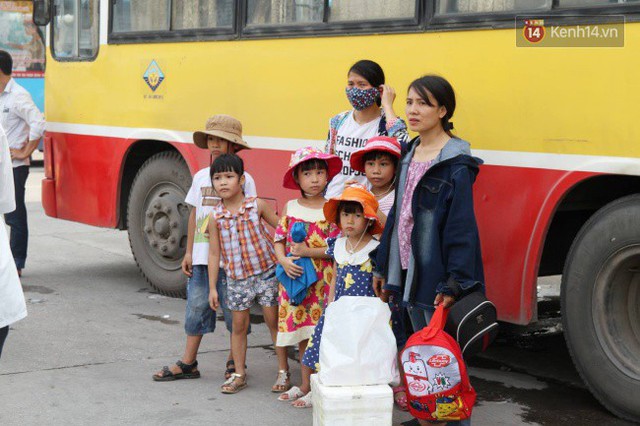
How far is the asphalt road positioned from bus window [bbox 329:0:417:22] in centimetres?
220

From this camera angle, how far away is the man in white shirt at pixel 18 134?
9.19 metres

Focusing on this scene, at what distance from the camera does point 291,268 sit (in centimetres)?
578

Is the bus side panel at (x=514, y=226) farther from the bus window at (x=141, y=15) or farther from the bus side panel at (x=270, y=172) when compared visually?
the bus window at (x=141, y=15)

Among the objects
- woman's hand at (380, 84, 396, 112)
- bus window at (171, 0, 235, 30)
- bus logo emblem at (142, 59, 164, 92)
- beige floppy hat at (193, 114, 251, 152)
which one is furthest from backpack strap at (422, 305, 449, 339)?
bus logo emblem at (142, 59, 164, 92)

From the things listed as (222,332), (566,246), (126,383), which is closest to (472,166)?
(566,246)

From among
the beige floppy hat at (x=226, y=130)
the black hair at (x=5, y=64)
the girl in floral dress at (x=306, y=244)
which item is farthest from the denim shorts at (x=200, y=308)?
the black hair at (x=5, y=64)

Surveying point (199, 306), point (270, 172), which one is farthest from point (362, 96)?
point (270, 172)

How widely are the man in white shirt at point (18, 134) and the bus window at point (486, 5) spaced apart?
431 centimetres

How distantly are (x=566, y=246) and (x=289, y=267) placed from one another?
5.41 feet

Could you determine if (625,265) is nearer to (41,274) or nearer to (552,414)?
(552,414)

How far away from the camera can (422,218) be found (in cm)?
504

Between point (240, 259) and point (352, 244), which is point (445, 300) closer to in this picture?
point (352, 244)

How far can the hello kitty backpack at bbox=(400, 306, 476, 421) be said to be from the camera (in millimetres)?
4770

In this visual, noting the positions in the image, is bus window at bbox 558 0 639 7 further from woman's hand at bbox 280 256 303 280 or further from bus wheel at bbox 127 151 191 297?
bus wheel at bbox 127 151 191 297
